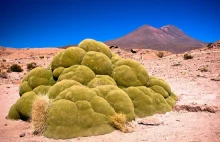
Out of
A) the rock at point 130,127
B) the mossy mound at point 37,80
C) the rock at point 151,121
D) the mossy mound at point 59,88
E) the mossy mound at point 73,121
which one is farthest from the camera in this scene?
the mossy mound at point 37,80

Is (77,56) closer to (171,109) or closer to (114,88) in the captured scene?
(114,88)

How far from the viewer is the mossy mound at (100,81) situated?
9266 millimetres

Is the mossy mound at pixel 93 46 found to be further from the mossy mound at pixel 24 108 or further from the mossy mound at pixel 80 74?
the mossy mound at pixel 24 108

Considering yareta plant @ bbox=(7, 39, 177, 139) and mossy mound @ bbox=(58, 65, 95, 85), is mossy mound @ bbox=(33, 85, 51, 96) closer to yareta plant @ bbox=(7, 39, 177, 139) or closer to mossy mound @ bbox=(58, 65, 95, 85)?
yareta plant @ bbox=(7, 39, 177, 139)

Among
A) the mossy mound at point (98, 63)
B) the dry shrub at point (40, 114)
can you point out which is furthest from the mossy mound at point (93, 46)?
the dry shrub at point (40, 114)

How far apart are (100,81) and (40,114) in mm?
2494

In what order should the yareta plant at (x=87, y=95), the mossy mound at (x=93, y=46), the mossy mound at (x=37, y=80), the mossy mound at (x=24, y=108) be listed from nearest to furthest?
the yareta plant at (x=87, y=95) → the mossy mound at (x=24, y=108) → the mossy mound at (x=37, y=80) → the mossy mound at (x=93, y=46)

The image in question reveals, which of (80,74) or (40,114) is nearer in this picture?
(40,114)

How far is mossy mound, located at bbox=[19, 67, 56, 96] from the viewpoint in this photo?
1022cm

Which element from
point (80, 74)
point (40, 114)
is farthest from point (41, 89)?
point (40, 114)

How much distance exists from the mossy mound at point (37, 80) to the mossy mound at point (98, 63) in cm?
147

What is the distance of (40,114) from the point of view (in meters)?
7.76

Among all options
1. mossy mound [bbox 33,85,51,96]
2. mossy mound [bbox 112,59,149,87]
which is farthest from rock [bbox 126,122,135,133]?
mossy mound [bbox 33,85,51,96]

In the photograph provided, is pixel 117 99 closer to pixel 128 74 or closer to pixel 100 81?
pixel 100 81
